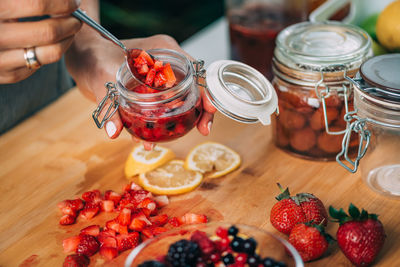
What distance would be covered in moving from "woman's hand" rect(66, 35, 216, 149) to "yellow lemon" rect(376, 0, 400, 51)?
33.1 inches

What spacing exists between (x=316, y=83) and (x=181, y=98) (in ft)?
1.60

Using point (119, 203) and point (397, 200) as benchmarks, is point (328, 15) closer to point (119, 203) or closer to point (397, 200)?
point (397, 200)

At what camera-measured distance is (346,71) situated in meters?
1.65

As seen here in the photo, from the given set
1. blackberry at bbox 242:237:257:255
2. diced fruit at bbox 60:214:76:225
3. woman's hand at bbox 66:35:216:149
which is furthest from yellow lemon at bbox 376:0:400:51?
diced fruit at bbox 60:214:76:225

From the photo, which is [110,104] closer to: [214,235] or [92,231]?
[92,231]

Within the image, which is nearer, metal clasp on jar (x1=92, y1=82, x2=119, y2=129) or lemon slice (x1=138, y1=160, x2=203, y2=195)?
metal clasp on jar (x1=92, y1=82, x2=119, y2=129)

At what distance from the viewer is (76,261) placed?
4.66 feet

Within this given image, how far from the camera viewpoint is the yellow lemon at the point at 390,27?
1.92 meters

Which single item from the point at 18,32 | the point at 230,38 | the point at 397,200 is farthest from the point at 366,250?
the point at 230,38

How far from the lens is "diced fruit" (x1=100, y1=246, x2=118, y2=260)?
145 centimetres

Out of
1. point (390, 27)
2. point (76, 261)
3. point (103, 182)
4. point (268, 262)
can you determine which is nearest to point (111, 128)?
point (103, 182)

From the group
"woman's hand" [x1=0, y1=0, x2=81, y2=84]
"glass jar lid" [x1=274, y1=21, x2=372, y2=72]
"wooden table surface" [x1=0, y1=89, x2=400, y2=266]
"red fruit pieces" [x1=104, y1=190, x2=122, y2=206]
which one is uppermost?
"woman's hand" [x1=0, y1=0, x2=81, y2=84]

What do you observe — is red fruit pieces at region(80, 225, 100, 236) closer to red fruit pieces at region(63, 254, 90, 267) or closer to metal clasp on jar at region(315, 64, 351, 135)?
red fruit pieces at region(63, 254, 90, 267)

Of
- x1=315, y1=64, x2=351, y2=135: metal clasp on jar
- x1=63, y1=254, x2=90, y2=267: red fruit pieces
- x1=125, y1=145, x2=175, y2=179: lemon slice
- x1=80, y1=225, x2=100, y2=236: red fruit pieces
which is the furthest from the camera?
x1=125, y1=145, x2=175, y2=179: lemon slice
